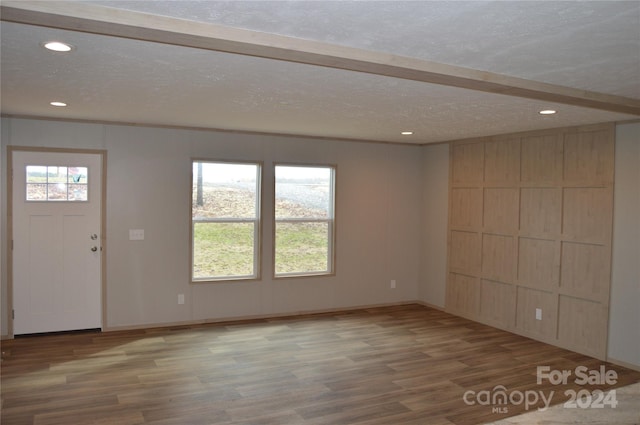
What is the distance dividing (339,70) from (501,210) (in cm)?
388

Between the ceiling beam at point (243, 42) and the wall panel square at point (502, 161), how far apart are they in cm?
269

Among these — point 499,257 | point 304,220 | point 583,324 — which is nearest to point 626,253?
point 583,324

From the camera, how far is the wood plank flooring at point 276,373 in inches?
147

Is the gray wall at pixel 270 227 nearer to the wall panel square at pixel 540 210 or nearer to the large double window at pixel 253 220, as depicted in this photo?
the large double window at pixel 253 220

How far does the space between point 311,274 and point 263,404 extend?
3.10 meters

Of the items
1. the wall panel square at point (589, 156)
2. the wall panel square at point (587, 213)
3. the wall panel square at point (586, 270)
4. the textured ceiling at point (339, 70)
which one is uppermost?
the textured ceiling at point (339, 70)

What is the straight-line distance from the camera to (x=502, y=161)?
625 centimetres

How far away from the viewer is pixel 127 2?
2.12 metres

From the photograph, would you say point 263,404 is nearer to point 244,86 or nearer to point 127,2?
point 244,86

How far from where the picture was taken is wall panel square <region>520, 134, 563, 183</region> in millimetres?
5574

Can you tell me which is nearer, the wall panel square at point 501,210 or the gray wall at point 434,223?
the wall panel square at point 501,210

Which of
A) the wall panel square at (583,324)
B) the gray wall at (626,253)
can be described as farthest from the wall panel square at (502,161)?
the wall panel square at (583,324)

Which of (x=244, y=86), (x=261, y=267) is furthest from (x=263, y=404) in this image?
(x=261, y=267)

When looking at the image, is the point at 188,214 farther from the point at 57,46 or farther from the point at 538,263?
the point at 538,263
